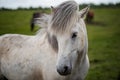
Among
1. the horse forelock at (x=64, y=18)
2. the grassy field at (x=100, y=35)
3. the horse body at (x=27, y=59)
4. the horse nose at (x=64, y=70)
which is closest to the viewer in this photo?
the horse nose at (x=64, y=70)

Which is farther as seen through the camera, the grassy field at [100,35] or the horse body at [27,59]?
the grassy field at [100,35]

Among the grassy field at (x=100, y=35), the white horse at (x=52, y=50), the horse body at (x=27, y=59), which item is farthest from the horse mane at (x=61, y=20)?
the grassy field at (x=100, y=35)

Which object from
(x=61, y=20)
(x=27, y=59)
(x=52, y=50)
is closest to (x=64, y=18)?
(x=61, y=20)

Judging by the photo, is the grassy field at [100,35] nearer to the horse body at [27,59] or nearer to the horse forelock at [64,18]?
the horse body at [27,59]

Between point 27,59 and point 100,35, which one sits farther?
point 100,35

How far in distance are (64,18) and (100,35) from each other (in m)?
2.11

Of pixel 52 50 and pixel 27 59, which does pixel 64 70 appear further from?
pixel 27 59

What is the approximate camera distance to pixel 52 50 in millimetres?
2031

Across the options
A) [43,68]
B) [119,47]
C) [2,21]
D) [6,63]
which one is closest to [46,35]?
[43,68]

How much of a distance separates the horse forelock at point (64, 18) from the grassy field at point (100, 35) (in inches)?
51.7

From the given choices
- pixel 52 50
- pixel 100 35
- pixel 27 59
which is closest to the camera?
pixel 52 50

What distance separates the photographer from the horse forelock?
73.5 inches

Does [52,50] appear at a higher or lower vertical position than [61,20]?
lower

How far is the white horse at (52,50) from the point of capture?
1839mm
